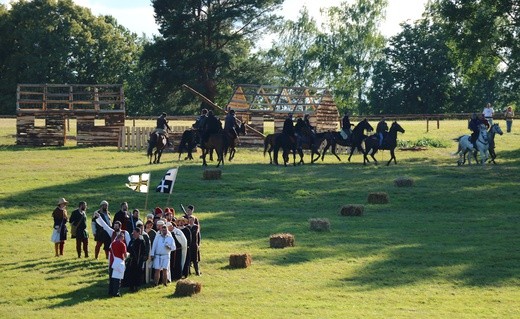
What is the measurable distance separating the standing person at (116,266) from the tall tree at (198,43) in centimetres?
5837

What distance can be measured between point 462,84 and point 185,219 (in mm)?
83324

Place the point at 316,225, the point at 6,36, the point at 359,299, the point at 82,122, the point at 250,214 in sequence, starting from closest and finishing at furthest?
the point at 359,299 → the point at 316,225 → the point at 250,214 → the point at 82,122 → the point at 6,36

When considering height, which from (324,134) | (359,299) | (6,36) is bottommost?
(359,299)

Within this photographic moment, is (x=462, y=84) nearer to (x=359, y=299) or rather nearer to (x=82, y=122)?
(x=82, y=122)

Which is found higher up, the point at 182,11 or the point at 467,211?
the point at 182,11

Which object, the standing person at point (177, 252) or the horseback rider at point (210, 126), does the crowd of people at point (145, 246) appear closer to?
the standing person at point (177, 252)

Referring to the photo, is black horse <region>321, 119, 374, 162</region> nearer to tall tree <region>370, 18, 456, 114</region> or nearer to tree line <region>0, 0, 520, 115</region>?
tree line <region>0, 0, 520, 115</region>

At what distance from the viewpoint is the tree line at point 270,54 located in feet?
226

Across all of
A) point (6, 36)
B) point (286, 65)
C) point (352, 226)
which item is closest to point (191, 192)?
point (352, 226)

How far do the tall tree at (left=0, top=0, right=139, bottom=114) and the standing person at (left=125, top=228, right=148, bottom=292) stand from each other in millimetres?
70188

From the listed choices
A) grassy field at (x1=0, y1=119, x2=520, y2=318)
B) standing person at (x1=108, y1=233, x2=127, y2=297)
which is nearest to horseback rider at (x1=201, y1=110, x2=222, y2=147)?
grassy field at (x1=0, y1=119, x2=520, y2=318)

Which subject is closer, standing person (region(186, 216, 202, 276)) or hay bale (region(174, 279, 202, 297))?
hay bale (region(174, 279, 202, 297))

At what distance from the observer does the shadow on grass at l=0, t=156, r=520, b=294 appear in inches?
1203

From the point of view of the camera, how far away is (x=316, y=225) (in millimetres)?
35938
